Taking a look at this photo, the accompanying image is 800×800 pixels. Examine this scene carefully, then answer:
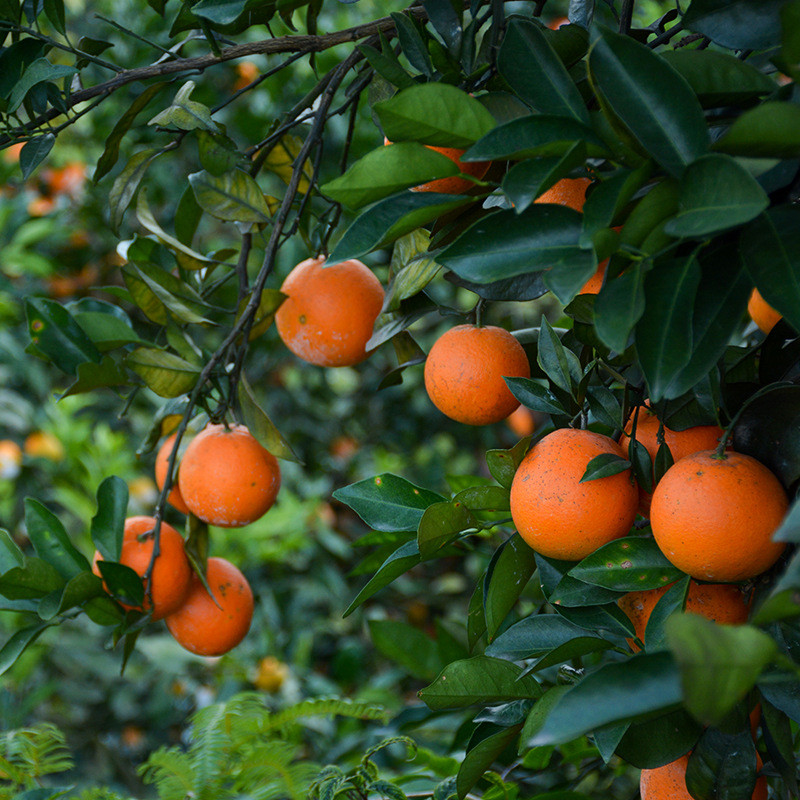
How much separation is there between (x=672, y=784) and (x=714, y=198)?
52cm

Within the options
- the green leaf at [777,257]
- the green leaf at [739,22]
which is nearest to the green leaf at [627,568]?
the green leaf at [777,257]

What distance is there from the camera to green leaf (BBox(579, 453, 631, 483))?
1.90ft

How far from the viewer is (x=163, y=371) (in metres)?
0.88

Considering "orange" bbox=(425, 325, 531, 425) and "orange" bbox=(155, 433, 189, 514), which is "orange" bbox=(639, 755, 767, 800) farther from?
"orange" bbox=(155, 433, 189, 514)

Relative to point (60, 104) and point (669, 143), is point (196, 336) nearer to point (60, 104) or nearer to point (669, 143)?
point (60, 104)

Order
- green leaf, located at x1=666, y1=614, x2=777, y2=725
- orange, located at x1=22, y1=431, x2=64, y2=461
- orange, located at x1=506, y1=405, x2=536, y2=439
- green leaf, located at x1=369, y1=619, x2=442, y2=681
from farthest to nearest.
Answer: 1. orange, located at x1=506, y1=405, x2=536, y2=439
2. orange, located at x1=22, y1=431, x2=64, y2=461
3. green leaf, located at x1=369, y1=619, x2=442, y2=681
4. green leaf, located at x1=666, y1=614, x2=777, y2=725

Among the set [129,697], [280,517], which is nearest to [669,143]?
[280,517]

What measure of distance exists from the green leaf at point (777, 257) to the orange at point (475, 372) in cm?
30

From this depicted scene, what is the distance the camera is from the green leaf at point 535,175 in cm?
45

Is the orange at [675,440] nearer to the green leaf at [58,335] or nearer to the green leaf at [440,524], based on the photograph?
the green leaf at [440,524]

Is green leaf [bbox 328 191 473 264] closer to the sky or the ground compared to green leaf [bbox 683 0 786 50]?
closer to the ground

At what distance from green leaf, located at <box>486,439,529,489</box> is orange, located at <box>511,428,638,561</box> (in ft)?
0.17

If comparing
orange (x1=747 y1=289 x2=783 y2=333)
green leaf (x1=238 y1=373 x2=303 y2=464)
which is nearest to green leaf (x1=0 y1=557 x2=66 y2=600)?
green leaf (x1=238 y1=373 x2=303 y2=464)

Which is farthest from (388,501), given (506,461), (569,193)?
(569,193)
